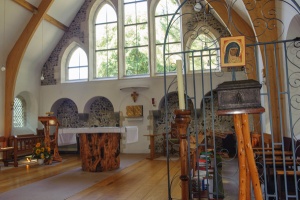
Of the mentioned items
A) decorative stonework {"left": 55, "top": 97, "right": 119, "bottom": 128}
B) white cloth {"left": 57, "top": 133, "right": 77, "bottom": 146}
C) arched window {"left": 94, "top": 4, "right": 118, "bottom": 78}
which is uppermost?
arched window {"left": 94, "top": 4, "right": 118, "bottom": 78}

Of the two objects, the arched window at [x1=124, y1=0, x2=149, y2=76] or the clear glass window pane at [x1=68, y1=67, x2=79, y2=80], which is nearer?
Answer: the arched window at [x1=124, y1=0, x2=149, y2=76]

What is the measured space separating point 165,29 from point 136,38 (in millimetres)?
988

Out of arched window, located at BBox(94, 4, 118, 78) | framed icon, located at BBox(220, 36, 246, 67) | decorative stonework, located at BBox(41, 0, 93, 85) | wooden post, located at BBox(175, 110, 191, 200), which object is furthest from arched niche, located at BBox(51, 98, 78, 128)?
framed icon, located at BBox(220, 36, 246, 67)

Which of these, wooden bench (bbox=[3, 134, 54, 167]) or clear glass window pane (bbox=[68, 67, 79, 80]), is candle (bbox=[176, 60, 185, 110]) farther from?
clear glass window pane (bbox=[68, 67, 79, 80])

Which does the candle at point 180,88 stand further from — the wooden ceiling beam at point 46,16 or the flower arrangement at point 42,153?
the wooden ceiling beam at point 46,16

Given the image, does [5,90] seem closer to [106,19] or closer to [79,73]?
[79,73]

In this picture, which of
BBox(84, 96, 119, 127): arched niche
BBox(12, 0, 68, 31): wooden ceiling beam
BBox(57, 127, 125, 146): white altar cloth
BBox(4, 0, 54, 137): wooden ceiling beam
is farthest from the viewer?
BBox(84, 96, 119, 127): arched niche

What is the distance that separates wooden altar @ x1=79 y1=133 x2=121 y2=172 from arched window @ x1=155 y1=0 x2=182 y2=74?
369 centimetres

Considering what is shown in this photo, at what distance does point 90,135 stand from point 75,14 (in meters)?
5.38

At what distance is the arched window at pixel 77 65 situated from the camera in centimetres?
892

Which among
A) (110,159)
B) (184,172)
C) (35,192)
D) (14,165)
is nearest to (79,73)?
Answer: (14,165)

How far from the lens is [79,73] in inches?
353

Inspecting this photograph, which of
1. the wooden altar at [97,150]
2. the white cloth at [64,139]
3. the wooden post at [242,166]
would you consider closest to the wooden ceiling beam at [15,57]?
the white cloth at [64,139]

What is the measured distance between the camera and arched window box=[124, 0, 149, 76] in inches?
332
